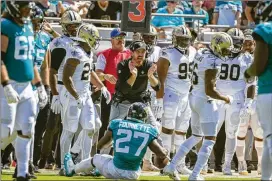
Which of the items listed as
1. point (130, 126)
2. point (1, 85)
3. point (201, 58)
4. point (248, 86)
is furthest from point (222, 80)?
point (1, 85)

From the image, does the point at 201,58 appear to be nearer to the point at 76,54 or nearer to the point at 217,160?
the point at 76,54

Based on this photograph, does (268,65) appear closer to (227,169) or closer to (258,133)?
(227,169)

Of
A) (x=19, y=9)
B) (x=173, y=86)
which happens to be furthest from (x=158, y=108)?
(x=19, y=9)

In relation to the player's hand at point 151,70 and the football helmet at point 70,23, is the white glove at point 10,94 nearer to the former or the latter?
the football helmet at point 70,23

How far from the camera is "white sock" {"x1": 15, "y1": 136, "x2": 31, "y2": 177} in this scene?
1043 centimetres

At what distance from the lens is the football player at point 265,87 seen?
32.6ft

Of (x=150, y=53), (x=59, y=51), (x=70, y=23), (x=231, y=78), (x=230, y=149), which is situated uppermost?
(x=70, y=23)

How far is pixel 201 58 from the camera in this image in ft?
41.1

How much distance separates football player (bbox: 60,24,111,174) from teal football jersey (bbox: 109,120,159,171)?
1275 mm

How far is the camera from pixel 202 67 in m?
12.5

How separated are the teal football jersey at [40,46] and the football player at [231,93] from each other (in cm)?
243

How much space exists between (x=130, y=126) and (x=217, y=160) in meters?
3.37

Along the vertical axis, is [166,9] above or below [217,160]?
above

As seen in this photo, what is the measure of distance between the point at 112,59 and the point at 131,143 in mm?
3107
